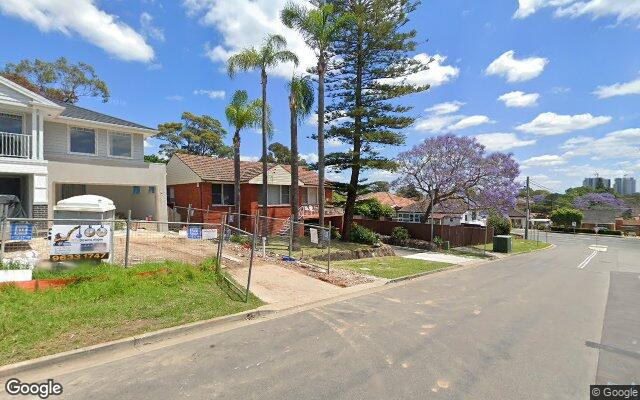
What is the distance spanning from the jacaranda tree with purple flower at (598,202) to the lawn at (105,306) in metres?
103

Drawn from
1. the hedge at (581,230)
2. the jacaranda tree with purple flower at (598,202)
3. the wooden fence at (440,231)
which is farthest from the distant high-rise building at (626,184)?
the wooden fence at (440,231)

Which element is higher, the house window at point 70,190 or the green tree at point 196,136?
the green tree at point 196,136

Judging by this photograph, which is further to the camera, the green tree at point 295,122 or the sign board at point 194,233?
the green tree at point 295,122

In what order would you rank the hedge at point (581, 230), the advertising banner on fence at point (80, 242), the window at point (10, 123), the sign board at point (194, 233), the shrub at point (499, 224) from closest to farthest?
the advertising banner on fence at point (80, 242) < the sign board at point (194, 233) < the window at point (10, 123) < the shrub at point (499, 224) < the hedge at point (581, 230)

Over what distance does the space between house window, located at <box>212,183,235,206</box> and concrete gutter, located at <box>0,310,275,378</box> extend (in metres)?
17.7

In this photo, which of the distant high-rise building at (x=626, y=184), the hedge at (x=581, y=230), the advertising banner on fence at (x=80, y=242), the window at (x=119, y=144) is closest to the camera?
the advertising banner on fence at (x=80, y=242)

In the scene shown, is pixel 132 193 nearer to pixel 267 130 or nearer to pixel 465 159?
pixel 267 130

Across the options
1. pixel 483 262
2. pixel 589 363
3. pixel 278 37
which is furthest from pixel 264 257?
pixel 483 262

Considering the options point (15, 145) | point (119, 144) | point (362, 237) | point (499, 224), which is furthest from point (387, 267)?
point (499, 224)

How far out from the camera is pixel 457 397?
15.5 ft

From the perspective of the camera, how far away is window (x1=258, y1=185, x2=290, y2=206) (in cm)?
2650

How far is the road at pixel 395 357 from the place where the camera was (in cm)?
481

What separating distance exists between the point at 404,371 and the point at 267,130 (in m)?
16.5
